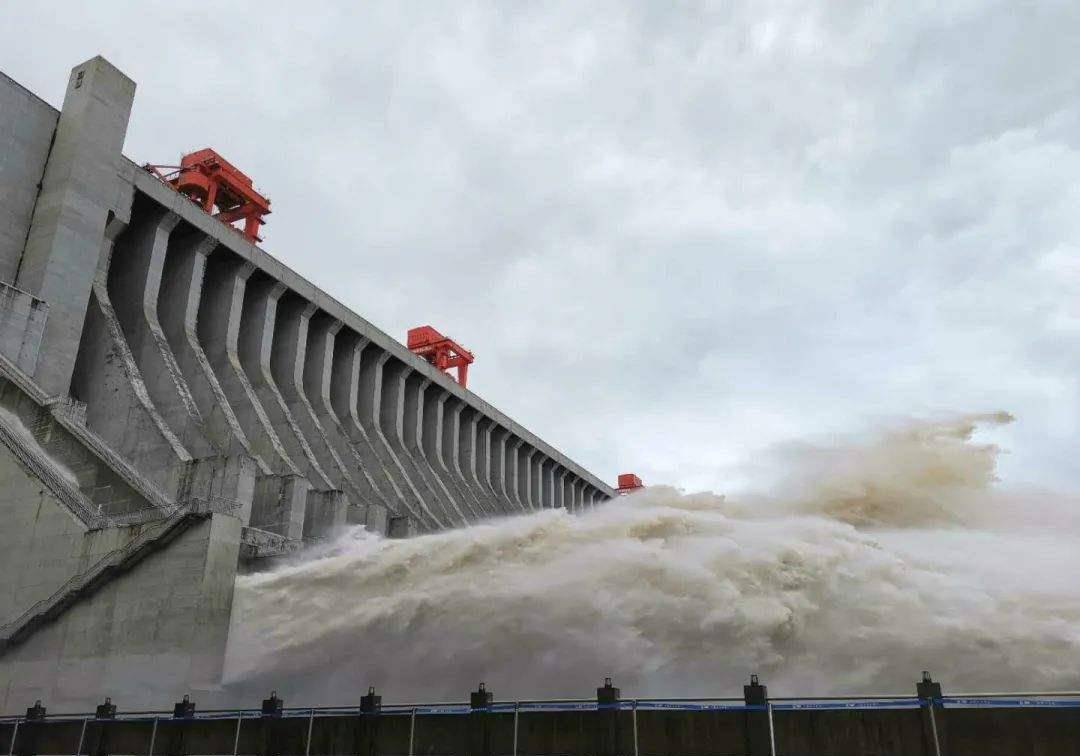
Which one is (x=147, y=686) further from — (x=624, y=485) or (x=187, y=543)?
(x=624, y=485)

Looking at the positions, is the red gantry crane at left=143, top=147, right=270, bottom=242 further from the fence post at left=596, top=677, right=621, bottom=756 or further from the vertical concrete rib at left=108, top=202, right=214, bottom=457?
the fence post at left=596, top=677, right=621, bottom=756

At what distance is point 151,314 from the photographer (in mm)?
30172

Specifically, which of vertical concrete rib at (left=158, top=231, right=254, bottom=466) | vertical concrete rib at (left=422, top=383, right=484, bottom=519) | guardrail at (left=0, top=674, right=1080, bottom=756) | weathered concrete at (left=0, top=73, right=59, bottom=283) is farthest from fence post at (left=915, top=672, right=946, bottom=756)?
vertical concrete rib at (left=422, top=383, right=484, bottom=519)

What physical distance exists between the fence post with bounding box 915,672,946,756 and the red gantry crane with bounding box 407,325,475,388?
161ft

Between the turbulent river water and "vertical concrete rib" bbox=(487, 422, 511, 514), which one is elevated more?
"vertical concrete rib" bbox=(487, 422, 511, 514)

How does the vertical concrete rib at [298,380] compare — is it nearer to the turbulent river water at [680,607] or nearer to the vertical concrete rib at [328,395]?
the vertical concrete rib at [328,395]

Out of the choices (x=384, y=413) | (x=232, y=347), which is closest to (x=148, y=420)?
(x=232, y=347)

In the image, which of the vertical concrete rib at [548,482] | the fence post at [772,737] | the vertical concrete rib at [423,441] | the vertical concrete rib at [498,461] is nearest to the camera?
the fence post at [772,737]

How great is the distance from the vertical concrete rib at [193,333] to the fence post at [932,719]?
22.0 meters

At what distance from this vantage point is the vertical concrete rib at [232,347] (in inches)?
1184

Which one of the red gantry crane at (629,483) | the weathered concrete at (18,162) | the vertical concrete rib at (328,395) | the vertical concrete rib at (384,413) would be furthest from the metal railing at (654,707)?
the red gantry crane at (629,483)

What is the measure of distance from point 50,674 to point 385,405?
26100 millimetres

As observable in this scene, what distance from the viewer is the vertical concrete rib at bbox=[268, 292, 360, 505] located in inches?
1344

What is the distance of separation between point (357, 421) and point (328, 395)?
1889mm
